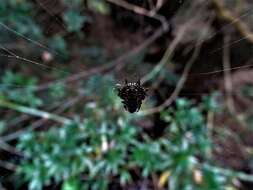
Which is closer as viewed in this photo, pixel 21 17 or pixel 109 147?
pixel 109 147

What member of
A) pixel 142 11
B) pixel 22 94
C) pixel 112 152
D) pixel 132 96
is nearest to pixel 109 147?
pixel 112 152

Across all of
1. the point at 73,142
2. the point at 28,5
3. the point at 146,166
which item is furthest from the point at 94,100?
the point at 28,5

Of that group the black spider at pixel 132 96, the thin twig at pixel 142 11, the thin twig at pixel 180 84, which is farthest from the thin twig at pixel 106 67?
the black spider at pixel 132 96

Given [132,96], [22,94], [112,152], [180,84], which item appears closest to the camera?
[132,96]

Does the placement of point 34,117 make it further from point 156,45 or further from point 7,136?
point 156,45

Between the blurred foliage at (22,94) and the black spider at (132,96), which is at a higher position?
the blurred foliage at (22,94)

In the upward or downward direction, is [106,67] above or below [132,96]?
above

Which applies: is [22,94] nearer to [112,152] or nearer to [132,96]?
[112,152]

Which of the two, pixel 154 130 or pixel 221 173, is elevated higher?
pixel 154 130

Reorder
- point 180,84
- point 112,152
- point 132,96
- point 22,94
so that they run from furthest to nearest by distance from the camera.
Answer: point 180,84
point 22,94
point 112,152
point 132,96

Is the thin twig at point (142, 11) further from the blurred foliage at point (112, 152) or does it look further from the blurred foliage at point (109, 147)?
the blurred foliage at point (112, 152)

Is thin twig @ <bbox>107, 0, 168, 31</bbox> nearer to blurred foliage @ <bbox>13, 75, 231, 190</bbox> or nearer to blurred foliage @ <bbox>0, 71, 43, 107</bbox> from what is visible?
blurred foliage @ <bbox>13, 75, 231, 190</bbox>
